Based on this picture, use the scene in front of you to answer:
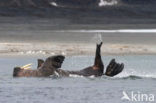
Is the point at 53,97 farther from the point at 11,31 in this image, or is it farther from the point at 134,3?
the point at 134,3

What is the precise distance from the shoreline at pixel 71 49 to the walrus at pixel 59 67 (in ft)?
32.9

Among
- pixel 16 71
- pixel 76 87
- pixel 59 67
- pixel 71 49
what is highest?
pixel 59 67

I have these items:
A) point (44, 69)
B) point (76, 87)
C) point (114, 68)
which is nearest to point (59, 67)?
point (44, 69)

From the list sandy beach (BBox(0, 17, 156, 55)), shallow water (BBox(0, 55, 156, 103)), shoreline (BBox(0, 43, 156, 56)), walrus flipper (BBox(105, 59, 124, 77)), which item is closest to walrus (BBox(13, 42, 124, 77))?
walrus flipper (BBox(105, 59, 124, 77))

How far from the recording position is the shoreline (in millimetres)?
37688

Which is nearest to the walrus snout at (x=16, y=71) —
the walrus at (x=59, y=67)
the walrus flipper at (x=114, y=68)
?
the walrus at (x=59, y=67)

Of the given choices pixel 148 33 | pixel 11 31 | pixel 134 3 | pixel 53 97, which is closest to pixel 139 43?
pixel 148 33

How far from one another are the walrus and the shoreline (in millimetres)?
10040

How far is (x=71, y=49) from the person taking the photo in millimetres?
38719

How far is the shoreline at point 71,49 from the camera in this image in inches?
1484

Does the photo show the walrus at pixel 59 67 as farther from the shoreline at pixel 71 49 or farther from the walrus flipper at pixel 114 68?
the shoreline at pixel 71 49

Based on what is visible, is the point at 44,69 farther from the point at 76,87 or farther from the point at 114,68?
the point at 114,68

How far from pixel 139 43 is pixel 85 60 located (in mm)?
7271

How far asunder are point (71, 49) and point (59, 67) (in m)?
12.1
